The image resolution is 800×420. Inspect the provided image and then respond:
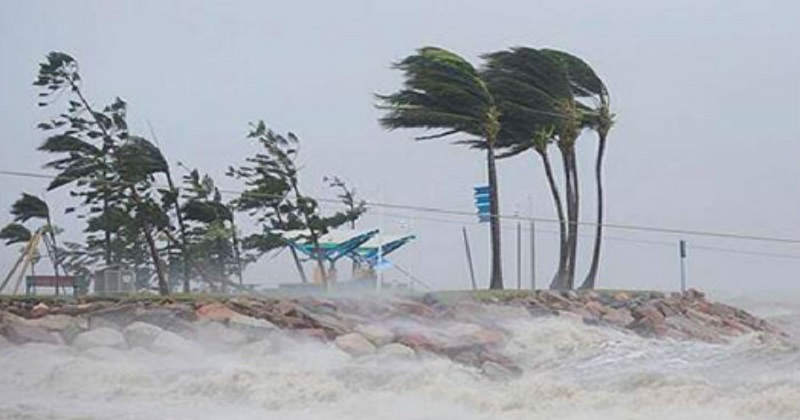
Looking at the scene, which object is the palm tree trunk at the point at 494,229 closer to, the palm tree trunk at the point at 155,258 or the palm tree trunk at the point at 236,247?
the palm tree trunk at the point at 236,247

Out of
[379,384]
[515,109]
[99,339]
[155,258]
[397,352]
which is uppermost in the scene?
[515,109]

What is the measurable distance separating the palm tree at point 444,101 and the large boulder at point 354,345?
271 cm

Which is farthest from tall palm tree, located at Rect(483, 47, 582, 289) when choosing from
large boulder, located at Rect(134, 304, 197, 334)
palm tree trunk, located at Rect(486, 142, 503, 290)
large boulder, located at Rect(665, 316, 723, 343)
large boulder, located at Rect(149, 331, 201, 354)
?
large boulder, located at Rect(149, 331, 201, 354)

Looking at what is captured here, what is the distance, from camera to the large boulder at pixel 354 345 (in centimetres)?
696

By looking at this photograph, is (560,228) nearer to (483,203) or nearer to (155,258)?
(483,203)

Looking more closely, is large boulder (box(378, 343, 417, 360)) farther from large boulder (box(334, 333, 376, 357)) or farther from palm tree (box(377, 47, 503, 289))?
palm tree (box(377, 47, 503, 289))

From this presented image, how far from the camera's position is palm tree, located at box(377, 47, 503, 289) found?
960cm

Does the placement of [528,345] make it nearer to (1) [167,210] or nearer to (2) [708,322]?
(2) [708,322]

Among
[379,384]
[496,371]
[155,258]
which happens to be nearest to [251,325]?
[379,384]

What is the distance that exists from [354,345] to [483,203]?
2.72 m

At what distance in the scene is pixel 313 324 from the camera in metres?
7.39

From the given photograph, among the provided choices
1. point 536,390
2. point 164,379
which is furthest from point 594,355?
point 164,379

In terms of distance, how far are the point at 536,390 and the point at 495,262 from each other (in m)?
3.45

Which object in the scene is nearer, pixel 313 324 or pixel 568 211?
pixel 313 324
